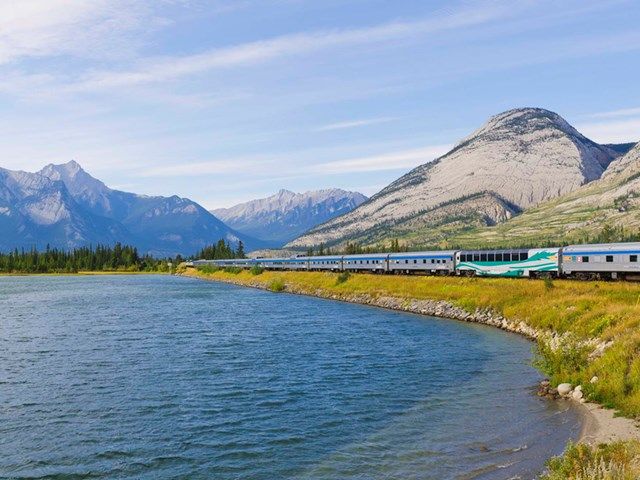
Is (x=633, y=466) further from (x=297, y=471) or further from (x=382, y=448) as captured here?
(x=297, y=471)

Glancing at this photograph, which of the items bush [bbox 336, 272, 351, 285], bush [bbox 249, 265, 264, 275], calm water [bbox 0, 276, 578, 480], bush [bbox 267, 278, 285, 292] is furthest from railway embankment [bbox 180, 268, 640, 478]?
Result: bush [bbox 249, 265, 264, 275]

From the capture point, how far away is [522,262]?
76750mm

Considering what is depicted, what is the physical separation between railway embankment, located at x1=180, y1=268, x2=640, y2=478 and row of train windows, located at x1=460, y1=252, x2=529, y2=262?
5856 millimetres

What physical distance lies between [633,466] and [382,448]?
936 centimetres

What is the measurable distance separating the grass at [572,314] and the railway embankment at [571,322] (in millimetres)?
57

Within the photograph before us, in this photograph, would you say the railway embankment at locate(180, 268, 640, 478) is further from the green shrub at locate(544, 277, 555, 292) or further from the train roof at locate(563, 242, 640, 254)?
the train roof at locate(563, 242, 640, 254)

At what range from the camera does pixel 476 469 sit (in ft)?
68.2

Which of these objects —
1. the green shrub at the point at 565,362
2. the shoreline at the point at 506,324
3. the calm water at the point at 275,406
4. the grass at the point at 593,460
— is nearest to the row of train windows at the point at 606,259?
the shoreline at the point at 506,324

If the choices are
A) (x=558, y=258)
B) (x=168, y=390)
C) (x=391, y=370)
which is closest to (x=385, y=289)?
(x=558, y=258)

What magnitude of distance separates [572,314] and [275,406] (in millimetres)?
27814

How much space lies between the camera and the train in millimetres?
60844

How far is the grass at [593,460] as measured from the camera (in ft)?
55.6

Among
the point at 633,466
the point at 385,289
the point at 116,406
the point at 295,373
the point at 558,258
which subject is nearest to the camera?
the point at 633,466

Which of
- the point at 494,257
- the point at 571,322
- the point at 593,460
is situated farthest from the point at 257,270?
the point at 593,460
